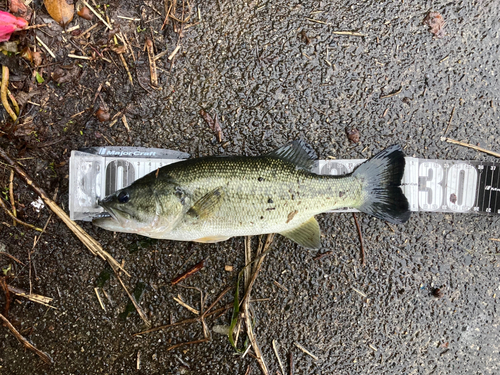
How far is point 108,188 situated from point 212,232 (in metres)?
1.14

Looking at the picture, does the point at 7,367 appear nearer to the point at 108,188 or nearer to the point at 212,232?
the point at 108,188

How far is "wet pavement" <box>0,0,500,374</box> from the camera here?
9.94 ft

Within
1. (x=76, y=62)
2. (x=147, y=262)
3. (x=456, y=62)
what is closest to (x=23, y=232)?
(x=147, y=262)

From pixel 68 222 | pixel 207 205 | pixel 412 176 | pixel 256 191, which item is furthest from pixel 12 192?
pixel 412 176

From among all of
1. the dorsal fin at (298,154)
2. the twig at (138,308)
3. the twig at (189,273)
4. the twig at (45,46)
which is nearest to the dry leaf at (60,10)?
the twig at (45,46)

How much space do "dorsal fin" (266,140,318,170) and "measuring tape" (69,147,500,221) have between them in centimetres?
32

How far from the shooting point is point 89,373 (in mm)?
3027

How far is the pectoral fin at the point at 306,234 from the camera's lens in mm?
2805

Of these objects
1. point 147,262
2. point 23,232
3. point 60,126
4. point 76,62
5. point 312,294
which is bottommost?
point 312,294

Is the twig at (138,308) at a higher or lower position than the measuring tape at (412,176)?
lower

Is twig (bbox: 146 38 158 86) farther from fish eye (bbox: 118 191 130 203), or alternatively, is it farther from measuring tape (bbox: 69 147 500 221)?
fish eye (bbox: 118 191 130 203)

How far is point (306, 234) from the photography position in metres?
2.81

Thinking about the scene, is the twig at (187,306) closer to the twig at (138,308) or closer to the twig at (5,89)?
the twig at (138,308)

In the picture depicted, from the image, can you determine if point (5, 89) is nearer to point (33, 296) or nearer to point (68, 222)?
point (68, 222)
